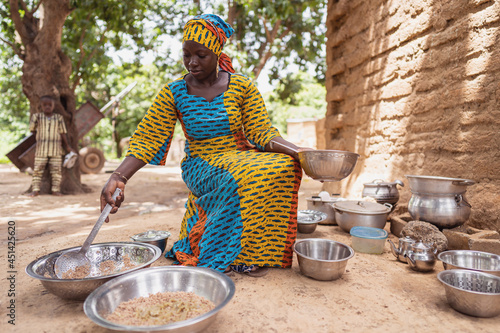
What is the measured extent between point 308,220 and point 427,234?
1.08 metres

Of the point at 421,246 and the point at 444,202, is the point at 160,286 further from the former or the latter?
the point at 444,202

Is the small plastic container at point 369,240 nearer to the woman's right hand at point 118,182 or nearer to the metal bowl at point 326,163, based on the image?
the metal bowl at point 326,163

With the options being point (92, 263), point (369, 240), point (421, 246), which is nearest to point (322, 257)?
point (369, 240)

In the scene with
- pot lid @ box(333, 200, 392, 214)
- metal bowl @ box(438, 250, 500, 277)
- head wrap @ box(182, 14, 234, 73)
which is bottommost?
metal bowl @ box(438, 250, 500, 277)

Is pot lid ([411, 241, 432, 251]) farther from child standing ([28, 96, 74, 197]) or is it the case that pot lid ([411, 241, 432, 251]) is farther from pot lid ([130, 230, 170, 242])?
child standing ([28, 96, 74, 197])

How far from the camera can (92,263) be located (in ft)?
6.46

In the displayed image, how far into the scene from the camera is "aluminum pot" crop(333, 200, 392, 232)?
9.87 ft

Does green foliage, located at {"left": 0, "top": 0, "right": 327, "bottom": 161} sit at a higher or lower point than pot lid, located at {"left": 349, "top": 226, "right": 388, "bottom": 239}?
higher

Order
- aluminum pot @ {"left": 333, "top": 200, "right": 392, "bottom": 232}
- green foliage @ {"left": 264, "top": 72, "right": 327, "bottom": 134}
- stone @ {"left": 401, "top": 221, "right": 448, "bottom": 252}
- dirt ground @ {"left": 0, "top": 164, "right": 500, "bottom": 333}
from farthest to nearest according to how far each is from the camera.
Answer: green foliage @ {"left": 264, "top": 72, "right": 327, "bottom": 134} < aluminum pot @ {"left": 333, "top": 200, "right": 392, "bottom": 232} < stone @ {"left": 401, "top": 221, "right": 448, "bottom": 252} < dirt ground @ {"left": 0, "top": 164, "right": 500, "bottom": 333}

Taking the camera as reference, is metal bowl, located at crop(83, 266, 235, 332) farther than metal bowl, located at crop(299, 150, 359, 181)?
No

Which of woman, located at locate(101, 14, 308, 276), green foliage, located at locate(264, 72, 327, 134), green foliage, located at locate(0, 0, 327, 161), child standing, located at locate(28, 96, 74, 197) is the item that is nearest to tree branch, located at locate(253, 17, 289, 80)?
green foliage, located at locate(0, 0, 327, 161)

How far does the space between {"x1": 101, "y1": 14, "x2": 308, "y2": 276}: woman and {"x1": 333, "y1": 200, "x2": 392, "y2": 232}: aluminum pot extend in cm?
107

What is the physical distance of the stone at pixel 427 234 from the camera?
245 centimetres

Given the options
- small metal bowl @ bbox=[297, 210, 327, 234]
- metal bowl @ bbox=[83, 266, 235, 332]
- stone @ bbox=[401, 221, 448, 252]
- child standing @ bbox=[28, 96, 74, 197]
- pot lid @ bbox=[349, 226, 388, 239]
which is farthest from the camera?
child standing @ bbox=[28, 96, 74, 197]
